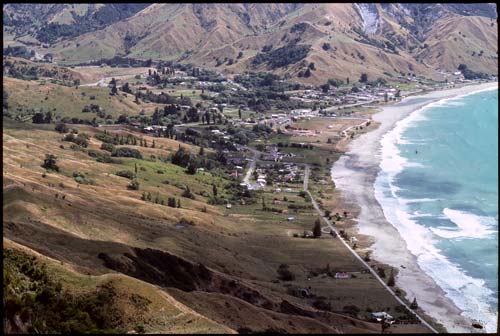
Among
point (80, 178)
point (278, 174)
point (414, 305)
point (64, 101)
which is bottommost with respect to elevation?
point (414, 305)

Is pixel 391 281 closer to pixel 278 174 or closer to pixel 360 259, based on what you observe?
pixel 360 259

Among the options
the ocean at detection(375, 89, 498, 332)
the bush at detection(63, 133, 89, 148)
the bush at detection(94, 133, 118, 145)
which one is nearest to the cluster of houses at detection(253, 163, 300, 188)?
the ocean at detection(375, 89, 498, 332)

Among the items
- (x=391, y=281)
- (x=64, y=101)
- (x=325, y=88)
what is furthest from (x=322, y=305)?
(x=325, y=88)

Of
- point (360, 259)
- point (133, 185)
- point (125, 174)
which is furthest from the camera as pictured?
point (125, 174)

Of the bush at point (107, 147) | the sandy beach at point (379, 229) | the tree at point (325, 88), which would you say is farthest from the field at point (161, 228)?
the tree at point (325, 88)

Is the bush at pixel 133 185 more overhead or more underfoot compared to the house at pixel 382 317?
more overhead

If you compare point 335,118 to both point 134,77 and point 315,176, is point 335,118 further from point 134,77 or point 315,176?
point 134,77

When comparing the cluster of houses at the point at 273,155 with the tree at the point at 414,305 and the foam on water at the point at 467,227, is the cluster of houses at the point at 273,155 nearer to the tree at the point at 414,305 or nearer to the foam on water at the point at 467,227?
the foam on water at the point at 467,227
